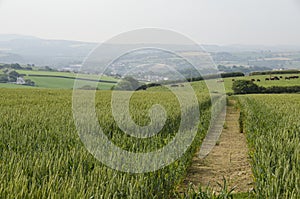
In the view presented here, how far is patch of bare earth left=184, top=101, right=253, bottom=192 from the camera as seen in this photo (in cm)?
758

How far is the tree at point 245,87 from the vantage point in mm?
60250

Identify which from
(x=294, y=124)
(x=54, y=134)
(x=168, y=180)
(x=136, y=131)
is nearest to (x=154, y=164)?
(x=168, y=180)

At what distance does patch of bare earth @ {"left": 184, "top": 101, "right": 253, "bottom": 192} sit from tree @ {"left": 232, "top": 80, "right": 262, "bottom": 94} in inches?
1930

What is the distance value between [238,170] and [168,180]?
392 cm

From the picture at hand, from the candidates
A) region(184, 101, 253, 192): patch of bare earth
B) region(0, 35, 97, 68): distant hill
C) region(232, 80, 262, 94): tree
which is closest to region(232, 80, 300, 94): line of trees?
region(232, 80, 262, 94): tree

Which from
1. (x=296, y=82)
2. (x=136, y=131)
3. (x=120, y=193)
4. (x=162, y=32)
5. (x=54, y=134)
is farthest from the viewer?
(x=296, y=82)

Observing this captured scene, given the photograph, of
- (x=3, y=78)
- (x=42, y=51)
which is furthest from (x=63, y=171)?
(x=42, y=51)

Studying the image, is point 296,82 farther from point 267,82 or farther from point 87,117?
point 87,117

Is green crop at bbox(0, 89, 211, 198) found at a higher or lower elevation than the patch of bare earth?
higher

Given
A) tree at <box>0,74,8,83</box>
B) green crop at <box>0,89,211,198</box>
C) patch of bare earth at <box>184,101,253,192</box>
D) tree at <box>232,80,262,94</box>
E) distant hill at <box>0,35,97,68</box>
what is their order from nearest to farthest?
green crop at <box>0,89,211,198</box>
patch of bare earth at <box>184,101,253,192</box>
tree at <box>232,80,262,94</box>
tree at <box>0,74,8,83</box>
distant hill at <box>0,35,97,68</box>

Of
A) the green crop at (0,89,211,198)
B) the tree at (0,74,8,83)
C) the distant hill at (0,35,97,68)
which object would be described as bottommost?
the tree at (0,74,8,83)

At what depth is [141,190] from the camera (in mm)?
3865

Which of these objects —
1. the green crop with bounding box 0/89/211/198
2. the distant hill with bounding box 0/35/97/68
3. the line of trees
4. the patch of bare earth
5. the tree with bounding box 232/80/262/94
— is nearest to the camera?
the green crop with bounding box 0/89/211/198

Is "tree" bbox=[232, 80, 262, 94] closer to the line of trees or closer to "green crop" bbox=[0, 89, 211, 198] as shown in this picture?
the line of trees
